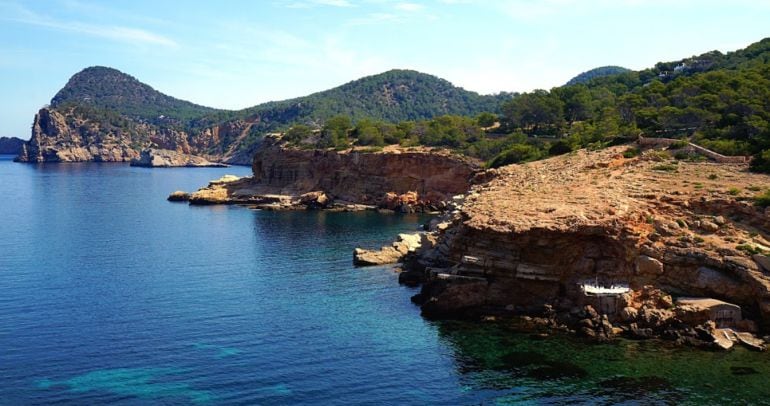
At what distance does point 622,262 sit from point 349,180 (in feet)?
235

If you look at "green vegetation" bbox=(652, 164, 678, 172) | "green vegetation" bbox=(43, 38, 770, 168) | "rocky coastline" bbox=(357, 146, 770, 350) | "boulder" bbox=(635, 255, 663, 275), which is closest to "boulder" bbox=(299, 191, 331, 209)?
"green vegetation" bbox=(43, 38, 770, 168)

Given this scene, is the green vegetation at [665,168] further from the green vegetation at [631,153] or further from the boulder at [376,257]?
the boulder at [376,257]

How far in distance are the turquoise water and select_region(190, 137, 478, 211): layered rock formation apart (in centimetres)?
3849

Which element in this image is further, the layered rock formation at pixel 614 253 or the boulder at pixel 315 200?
the boulder at pixel 315 200

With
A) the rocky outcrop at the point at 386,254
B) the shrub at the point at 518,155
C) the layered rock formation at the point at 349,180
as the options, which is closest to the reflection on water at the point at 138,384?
the rocky outcrop at the point at 386,254

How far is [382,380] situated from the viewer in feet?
116

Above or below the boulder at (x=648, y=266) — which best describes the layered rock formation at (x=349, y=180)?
above

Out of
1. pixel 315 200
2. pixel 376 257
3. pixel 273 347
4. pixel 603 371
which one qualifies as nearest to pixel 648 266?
pixel 603 371

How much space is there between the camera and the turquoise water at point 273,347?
111ft

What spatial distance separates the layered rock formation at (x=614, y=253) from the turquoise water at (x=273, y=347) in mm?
3347

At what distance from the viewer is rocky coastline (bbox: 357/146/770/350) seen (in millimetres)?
41438

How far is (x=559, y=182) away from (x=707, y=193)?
12270 mm

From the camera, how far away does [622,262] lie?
149 ft

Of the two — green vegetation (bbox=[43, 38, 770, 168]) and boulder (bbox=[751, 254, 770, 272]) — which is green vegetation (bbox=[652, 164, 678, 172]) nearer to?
green vegetation (bbox=[43, 38, 770, 168])
